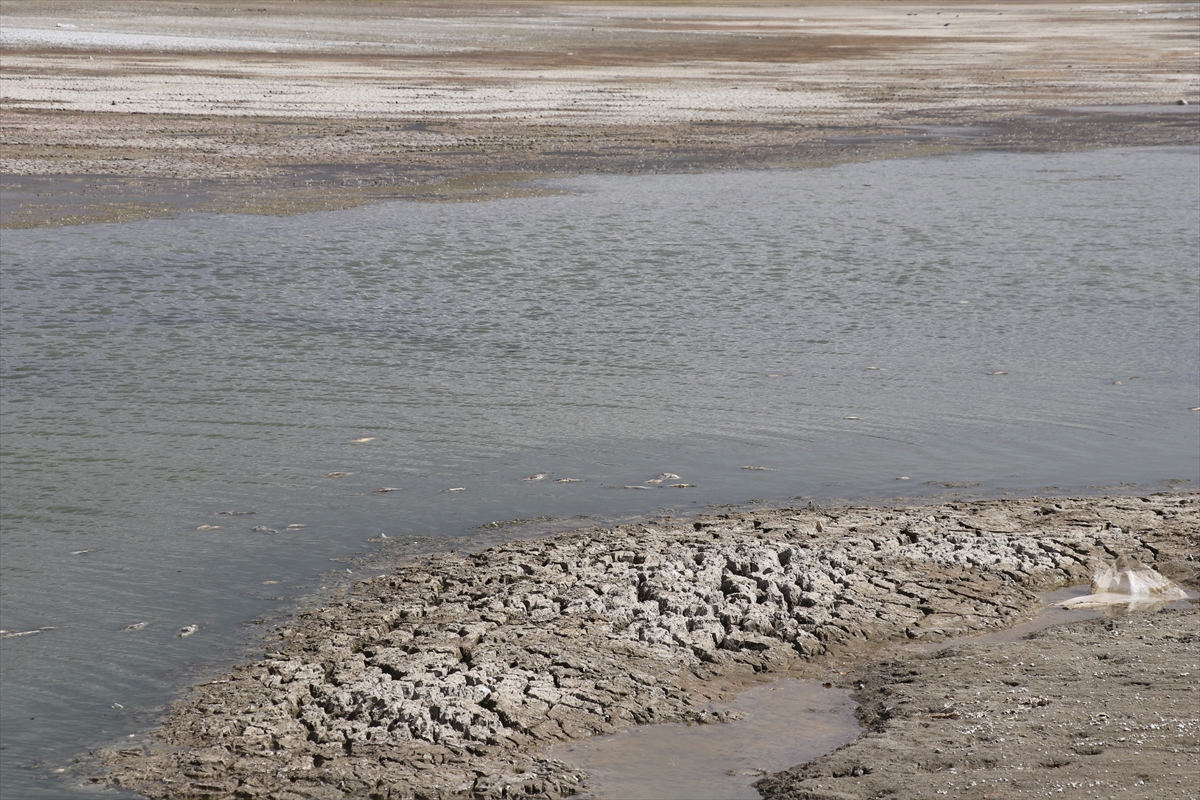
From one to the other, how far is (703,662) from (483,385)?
4.58 meters

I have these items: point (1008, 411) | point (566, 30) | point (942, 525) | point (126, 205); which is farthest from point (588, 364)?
point (566, 30)

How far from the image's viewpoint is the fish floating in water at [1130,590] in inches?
247

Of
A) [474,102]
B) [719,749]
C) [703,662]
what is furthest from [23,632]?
[474,102]

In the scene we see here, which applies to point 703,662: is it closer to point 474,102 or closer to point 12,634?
point 12,634

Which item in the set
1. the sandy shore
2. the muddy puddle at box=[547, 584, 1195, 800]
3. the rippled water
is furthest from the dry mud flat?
the sandy shore

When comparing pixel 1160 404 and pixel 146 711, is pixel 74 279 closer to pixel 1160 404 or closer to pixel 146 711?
pixel 146 711

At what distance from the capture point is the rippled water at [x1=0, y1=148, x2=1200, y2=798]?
6.80 meters

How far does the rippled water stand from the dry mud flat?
0.58m

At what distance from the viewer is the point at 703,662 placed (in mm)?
5637

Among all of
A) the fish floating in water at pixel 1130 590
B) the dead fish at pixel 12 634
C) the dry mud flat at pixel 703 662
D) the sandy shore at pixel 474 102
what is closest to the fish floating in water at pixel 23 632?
the dead fish at pixel 12 634

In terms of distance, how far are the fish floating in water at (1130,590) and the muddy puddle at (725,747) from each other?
156cm

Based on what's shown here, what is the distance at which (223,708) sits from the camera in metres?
5.30

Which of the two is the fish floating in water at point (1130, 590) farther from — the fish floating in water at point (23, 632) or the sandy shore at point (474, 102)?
the sandy shore at point (474, 102)

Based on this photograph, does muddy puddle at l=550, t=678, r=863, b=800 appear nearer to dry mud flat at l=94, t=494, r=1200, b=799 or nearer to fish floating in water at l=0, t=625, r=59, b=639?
dry mud flat at l=94, t=494, r=1200, b=799
